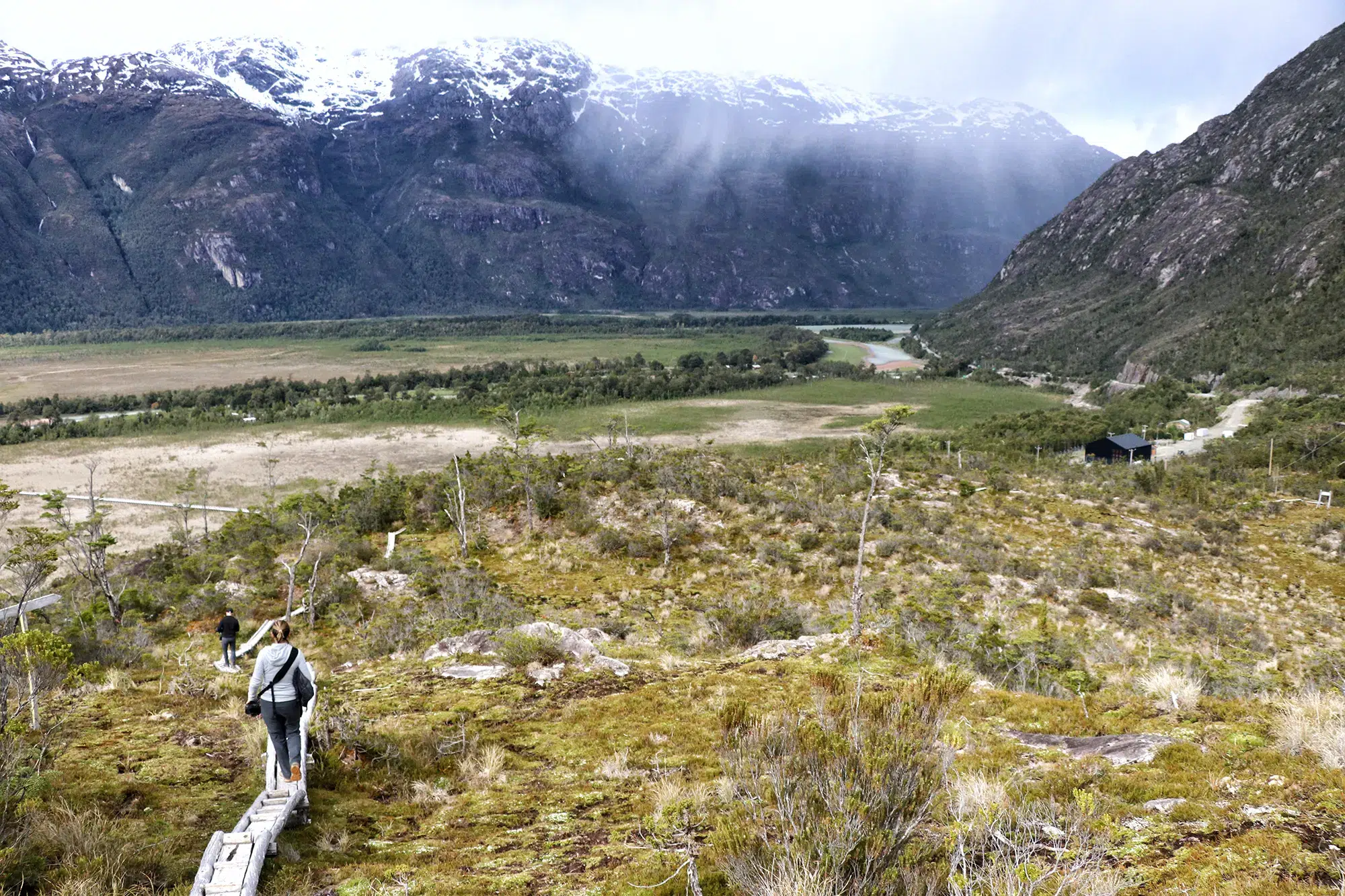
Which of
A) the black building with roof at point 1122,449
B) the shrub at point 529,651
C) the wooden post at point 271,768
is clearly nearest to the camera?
the wooden post at point 271,768

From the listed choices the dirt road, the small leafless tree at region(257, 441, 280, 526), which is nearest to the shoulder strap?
the small leafless tree at region(257, 441, 280, 526)

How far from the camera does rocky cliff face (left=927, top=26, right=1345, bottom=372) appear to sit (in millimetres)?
73500

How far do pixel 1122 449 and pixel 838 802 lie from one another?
49.7 metres

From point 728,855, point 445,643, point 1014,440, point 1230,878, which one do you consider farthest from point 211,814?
point 1014,440

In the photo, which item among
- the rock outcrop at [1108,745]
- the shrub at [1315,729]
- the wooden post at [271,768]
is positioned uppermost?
the wooden post at [271,768]

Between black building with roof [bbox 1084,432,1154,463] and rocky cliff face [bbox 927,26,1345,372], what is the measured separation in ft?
107

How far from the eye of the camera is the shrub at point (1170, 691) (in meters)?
8.13

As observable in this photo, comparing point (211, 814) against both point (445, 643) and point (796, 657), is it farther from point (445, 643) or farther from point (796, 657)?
point (796, 657)

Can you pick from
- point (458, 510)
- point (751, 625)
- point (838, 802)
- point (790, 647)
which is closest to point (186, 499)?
point (458, 510)

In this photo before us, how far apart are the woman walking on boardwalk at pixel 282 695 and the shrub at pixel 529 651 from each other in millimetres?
4673

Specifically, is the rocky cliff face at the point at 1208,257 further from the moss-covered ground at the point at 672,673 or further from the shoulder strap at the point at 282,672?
the shoulder strap at the point at 282,672

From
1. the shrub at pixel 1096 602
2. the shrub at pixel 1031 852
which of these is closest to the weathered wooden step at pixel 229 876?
the shrub at pixel 1031 852

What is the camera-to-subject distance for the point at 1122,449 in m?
45.2

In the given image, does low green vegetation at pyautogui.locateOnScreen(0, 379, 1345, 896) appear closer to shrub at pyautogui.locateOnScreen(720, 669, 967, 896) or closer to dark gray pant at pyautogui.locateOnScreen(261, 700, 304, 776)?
shrub at pyautogui.locateOnScreen(720, 669, 967, 896)
